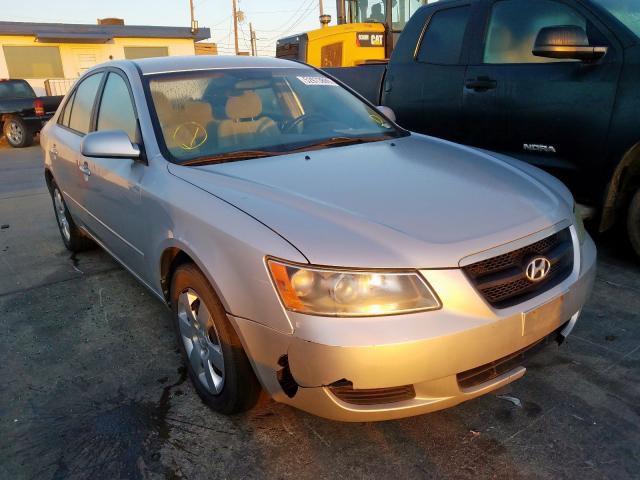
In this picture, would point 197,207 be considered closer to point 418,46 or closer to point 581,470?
point 581,470

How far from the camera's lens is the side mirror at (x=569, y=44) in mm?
3545

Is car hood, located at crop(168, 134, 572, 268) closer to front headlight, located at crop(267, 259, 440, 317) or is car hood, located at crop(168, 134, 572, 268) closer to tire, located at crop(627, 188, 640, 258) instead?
front headlight, located at crop(267, 259, 440, 317)

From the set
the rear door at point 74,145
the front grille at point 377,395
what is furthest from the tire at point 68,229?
the front grille at point 377,395

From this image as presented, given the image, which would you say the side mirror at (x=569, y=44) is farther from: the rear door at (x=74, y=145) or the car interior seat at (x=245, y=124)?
the rear door at (x=74, y=145)

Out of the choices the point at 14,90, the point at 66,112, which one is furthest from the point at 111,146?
the point at 14,90

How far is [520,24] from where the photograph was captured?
13.8 feet

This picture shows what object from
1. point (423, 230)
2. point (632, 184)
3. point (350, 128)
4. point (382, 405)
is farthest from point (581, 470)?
point (632, 184)

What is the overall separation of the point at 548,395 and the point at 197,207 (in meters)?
1.79

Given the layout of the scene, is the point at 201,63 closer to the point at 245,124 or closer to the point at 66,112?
the point at 245,124

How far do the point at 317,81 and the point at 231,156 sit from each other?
1.17 metres

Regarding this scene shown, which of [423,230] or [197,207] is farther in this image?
[197,207]

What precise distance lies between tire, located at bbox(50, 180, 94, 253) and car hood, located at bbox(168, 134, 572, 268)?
2.48 meters

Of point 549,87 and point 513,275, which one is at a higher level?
point 549,87

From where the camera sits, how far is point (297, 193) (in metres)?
2.29
